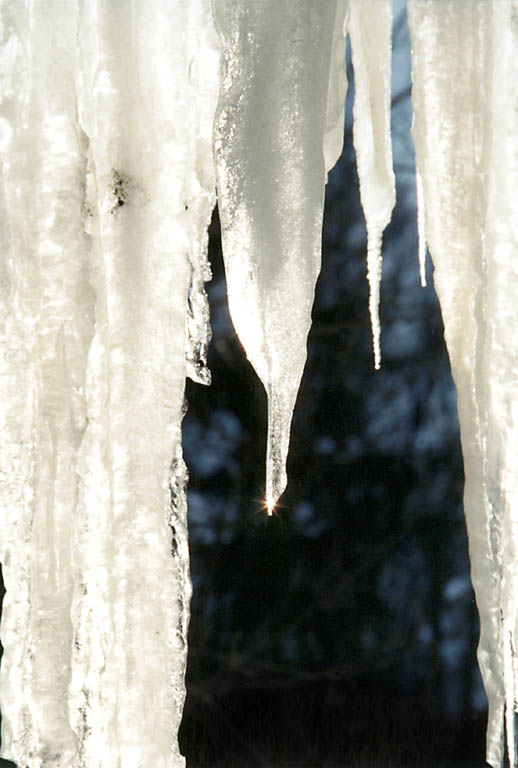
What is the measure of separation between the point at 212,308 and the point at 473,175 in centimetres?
224

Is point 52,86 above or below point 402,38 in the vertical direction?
below

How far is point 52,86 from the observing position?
0.92 metres

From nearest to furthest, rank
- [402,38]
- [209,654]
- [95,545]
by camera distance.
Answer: [95,545] < [402,38] < [209,654]

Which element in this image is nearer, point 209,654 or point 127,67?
point 127,67

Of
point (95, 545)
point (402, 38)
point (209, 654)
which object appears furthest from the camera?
point (209, 654)

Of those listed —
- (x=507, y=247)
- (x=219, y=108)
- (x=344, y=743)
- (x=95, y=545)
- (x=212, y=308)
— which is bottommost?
(x=344, y=743)

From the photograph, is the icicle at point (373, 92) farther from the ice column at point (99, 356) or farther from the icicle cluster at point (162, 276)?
the ice column at point (99, 356)

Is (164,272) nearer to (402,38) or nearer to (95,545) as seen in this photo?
(95,545)

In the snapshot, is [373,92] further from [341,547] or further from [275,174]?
[341,547]

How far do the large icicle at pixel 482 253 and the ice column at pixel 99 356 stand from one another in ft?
→ 0.77

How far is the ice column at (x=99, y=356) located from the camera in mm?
856

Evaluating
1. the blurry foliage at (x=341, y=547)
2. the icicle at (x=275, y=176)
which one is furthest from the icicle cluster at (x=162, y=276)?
the blurry foliage at (x=341, y=547)

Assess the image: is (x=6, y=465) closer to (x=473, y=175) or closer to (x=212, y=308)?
(x=473, y=175)

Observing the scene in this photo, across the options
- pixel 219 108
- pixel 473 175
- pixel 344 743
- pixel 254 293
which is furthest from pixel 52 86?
pixel 344 743
